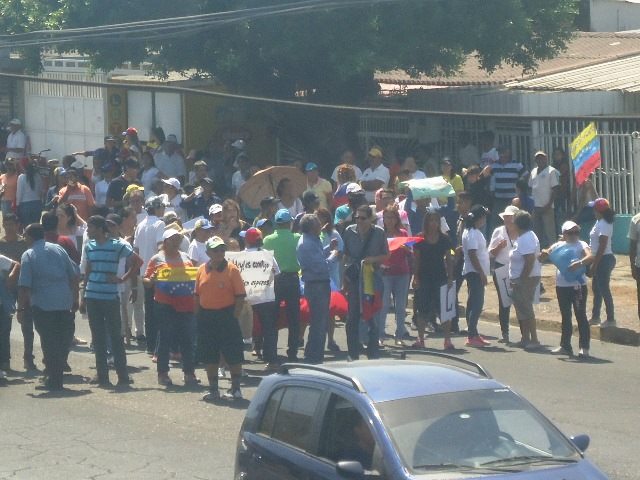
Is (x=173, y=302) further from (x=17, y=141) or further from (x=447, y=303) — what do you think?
(x=17, y=141)

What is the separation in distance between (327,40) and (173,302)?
10.4 meters

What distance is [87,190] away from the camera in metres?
20.2

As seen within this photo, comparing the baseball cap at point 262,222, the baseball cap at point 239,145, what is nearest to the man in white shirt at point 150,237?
the baseball cap at point 262,222

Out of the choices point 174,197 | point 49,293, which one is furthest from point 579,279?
point 174,197

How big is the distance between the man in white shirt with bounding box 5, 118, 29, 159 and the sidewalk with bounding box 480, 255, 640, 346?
490 inches

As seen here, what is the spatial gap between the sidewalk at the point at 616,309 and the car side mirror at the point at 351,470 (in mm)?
9474

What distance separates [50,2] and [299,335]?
13.1 metres

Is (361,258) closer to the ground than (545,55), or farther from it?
closer to the ground

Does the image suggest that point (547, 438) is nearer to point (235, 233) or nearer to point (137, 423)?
point (137, 423)

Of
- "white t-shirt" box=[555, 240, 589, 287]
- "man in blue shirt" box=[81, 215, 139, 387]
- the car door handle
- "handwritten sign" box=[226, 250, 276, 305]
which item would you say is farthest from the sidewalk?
the car door handle

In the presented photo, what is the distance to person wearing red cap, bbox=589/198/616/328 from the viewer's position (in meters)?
15.2

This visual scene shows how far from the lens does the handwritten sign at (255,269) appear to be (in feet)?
43.4

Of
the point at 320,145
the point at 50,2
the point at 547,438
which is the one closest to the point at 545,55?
the point at 320,145

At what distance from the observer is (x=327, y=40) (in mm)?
22281
